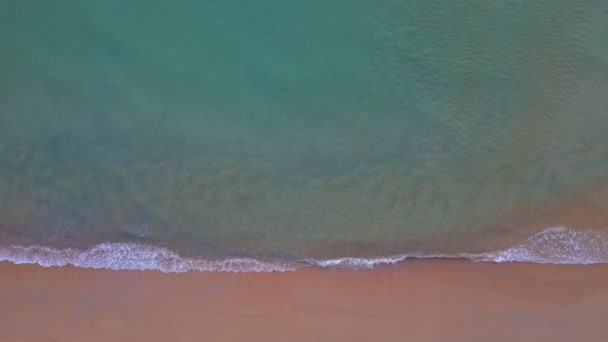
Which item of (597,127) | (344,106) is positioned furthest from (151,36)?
(597,127)

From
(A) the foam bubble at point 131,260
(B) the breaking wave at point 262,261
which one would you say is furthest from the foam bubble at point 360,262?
(A) the foam bubble at point 131,260

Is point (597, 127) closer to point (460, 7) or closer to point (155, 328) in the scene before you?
point (460, 7)

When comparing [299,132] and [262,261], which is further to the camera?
[299,132]

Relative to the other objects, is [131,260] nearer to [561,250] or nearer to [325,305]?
[325,305]

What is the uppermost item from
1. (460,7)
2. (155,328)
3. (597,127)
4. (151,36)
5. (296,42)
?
(460,7)

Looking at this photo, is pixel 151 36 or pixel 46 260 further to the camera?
pixel 151 36

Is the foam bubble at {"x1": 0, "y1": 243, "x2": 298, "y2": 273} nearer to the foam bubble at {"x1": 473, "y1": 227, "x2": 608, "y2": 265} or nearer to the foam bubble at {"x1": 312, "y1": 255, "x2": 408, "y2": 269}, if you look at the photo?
the foam bubble at {"x1": 312, "y1": 255, "x2": 408, "y2": 269}

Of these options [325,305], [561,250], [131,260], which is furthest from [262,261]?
[561,250]

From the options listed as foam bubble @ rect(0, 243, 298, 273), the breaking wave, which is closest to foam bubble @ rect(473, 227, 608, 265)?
the breaking wave
